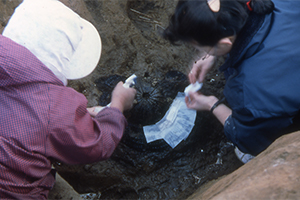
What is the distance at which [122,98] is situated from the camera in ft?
5.59

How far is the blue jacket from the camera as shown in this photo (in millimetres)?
1229

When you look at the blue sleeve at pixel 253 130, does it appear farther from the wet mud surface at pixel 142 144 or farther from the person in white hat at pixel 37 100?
the person in white hat at pixel 37 100

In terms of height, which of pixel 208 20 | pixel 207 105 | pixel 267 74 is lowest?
pixel 207 105

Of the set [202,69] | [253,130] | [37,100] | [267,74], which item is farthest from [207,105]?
[37,100]

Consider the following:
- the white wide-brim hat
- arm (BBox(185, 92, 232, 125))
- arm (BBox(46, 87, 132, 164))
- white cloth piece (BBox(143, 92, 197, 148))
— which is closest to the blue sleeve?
arm (BBox(185, 92, 232, 125))

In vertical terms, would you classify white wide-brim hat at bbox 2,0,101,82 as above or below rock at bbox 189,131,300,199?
above

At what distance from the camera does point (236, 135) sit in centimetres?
148

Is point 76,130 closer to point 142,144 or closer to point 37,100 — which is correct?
point 37,100

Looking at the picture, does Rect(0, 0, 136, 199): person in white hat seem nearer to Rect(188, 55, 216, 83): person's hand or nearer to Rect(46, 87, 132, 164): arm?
Rect(46, 87, 132, 164): arm

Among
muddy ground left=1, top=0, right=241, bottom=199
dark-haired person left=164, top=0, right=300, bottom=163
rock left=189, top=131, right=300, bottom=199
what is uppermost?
dark-haired person left=164, top=0, right=300, bottom=163

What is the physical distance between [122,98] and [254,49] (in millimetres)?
996

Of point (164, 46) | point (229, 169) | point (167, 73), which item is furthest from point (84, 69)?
point (229, 169)

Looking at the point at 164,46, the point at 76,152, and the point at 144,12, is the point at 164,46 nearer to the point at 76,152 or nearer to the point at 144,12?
the point at 144,12

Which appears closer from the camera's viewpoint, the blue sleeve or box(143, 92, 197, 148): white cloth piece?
the blue sleeve
